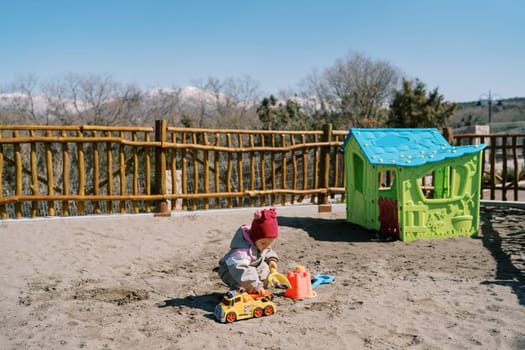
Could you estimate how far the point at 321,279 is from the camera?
5094 millimetres

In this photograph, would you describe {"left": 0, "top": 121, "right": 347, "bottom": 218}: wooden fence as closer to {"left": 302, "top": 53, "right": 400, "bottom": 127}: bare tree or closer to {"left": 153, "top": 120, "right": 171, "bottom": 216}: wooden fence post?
{"left": 153, "top": 120, "right": 171, "bottom": 216}: wooden fence post

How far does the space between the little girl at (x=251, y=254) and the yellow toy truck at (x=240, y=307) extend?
0.15 m

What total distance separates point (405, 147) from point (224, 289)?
171 inches

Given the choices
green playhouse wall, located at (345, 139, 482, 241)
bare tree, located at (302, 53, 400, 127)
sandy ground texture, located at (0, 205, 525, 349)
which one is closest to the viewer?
sandy ground texture, located at (0, 205, 525, 349)

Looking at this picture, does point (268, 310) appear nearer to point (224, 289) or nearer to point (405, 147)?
point (224, 289)

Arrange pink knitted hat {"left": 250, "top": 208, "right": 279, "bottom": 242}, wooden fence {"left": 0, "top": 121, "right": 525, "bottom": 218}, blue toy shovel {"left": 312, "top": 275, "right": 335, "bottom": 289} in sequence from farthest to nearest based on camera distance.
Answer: wooden fence {"left": 0, "top": 121, "right": 525, "bottom": 218}
blue toy shovel {"left": 312, "top": 275, "right": 335, "bottom": 289}
pink knitted hat {"left": 250, "top": 208, "right": 279, "bottom": 242}

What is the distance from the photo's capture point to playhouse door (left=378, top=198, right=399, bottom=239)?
7246 millimetres

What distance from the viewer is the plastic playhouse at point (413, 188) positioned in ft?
23.0

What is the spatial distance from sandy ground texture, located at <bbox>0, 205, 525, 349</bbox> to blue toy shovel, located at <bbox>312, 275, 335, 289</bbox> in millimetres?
59

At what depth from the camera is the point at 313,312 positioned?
13.9 feet

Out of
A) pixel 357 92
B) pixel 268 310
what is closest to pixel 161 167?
pixel 268 310

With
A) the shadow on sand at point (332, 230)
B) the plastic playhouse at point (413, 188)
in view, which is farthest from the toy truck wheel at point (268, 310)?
the plastic playhouse at point (413, 188)

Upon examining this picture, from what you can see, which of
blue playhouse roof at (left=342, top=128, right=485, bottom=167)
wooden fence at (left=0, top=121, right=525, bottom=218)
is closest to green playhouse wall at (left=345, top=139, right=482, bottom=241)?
blue playhouse roof at (left=342, top=128, right=485, bottom=167)

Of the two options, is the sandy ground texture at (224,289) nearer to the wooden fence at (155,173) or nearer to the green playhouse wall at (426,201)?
the green playhouse wall at (426,201)
